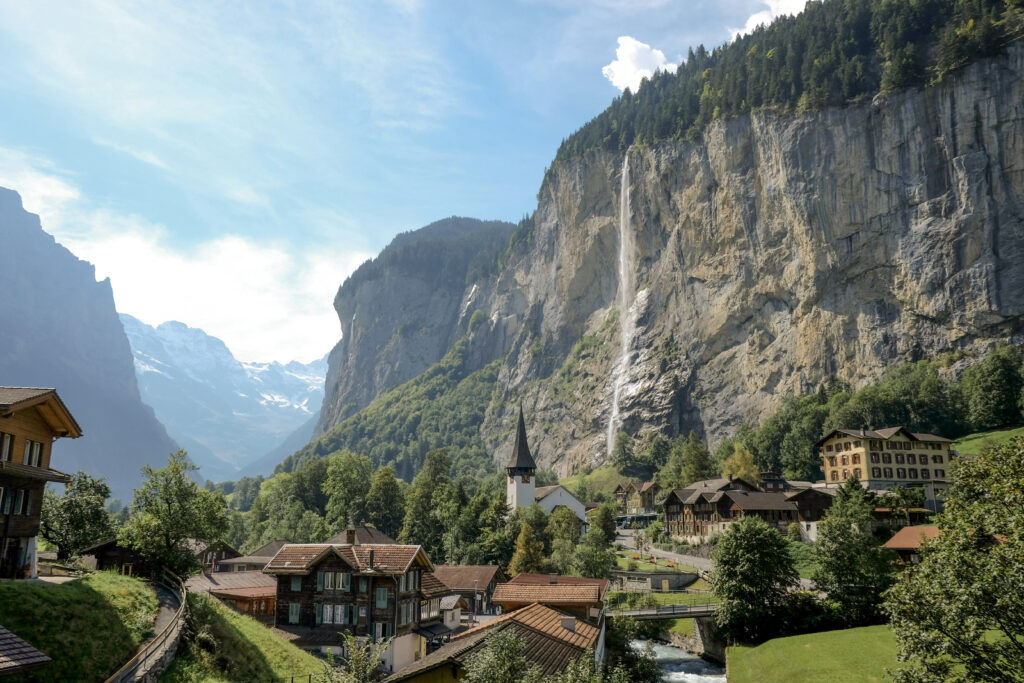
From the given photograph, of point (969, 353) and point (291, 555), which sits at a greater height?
point (969, 353)

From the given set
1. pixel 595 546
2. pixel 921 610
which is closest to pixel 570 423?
pixel 595 546

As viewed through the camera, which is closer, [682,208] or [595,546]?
[595,546]

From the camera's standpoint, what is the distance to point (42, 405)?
34.1m

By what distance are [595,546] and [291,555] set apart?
1340 inches

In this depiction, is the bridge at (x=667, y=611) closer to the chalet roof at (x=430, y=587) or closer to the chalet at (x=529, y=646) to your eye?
the chalet roof at (x=430, y=587)

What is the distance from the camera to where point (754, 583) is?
193 feet

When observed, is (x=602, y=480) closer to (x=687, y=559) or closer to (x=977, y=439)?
(x=687, y=559)

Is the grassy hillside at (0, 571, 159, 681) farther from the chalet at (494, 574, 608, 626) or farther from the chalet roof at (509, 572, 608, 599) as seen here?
the chalet roof at (509, 572, 608, 599)

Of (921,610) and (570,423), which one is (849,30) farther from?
(921,610)

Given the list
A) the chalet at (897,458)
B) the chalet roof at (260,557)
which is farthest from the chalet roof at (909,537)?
the chalet roof at (260,557)

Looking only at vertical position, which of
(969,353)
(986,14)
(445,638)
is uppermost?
(986,14)

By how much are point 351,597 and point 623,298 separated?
14880cm

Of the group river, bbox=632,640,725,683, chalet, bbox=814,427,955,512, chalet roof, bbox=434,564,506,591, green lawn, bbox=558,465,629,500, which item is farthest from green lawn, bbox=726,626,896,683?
green lawn, bbox=558,465,629,500

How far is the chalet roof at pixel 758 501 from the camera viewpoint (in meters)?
88.6
